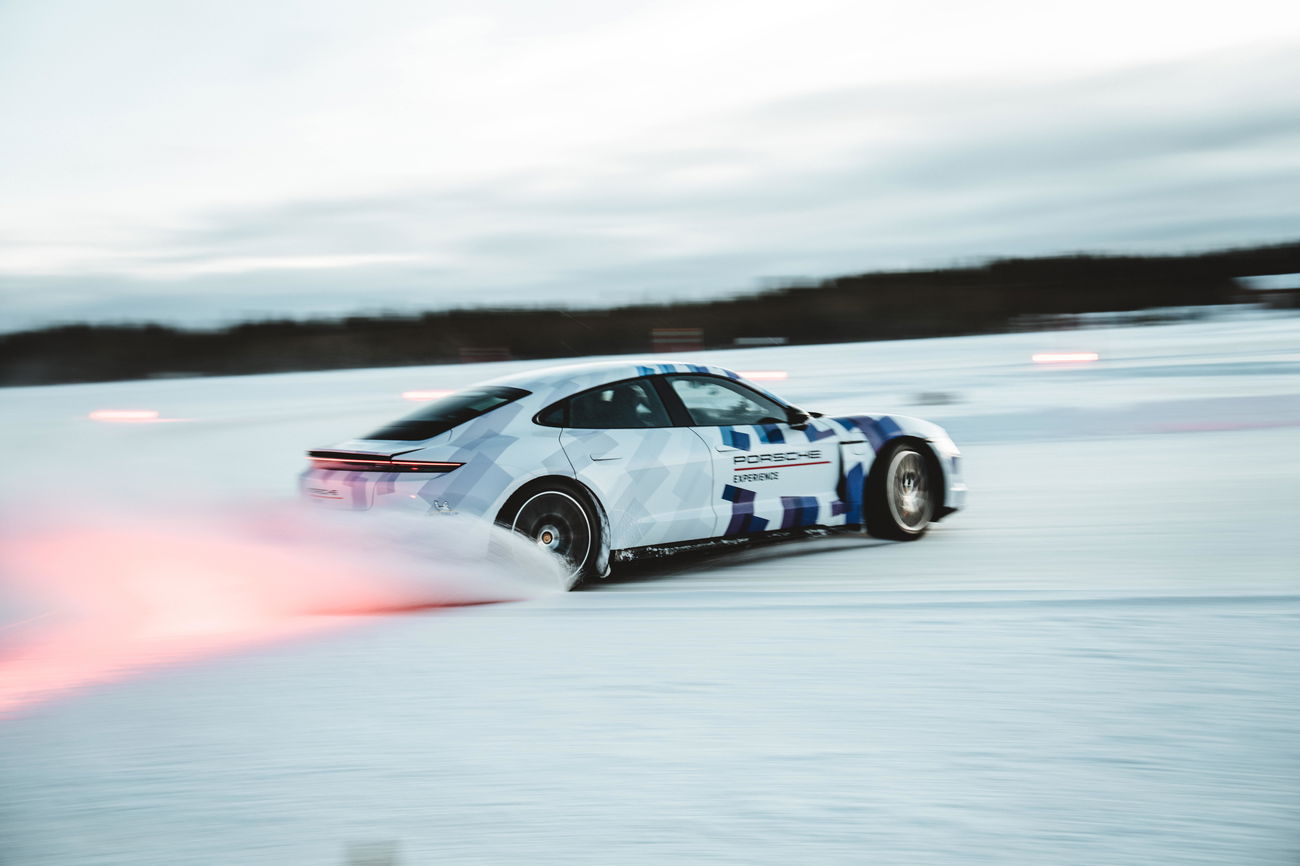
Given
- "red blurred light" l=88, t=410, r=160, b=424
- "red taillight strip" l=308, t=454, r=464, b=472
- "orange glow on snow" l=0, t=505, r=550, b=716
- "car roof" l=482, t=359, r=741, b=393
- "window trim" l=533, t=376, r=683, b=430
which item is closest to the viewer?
"orange glow on snow" l=0, t=505, r=550, b=716

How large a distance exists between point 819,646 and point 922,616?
78cm

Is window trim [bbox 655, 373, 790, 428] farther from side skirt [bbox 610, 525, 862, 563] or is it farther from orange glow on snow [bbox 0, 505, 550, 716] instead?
orange glow on snow [bbox 0, 505, 550, 716]

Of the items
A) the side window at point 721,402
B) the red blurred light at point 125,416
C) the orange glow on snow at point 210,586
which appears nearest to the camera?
the orange glow on snow at point 210,586

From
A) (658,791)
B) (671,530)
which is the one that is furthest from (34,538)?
(658,791)

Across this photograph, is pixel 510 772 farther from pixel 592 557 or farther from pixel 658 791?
pixel 592 557

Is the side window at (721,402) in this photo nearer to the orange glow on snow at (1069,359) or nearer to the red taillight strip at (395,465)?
the red taillight strip at (395,465)

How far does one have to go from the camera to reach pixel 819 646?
5305 millimetres

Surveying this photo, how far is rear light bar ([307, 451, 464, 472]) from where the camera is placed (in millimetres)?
6406

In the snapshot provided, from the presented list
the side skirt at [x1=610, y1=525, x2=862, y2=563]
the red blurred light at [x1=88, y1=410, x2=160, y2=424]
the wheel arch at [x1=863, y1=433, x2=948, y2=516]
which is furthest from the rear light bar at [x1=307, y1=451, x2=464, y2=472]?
the red blurred light at [x1=88, y1=410, x2=160, y2=424]

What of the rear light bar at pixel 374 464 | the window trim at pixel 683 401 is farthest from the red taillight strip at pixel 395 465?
the window trim at pixel 683 401

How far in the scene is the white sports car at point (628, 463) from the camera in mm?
6488

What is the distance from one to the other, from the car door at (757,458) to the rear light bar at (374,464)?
1.62 m

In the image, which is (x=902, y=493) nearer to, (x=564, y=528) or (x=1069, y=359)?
(x=564, y=528)

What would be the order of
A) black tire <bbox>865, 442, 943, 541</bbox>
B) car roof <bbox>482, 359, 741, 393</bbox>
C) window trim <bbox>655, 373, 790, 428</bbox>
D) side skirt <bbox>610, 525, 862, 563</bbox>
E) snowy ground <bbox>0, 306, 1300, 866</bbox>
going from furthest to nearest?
1. black tire <bbox>865, 442, 943, 541</bbox>
2. window trim <bbox>655, 373, 790, 428</bbox>
3. car roof <bbox>482, 359, 741, 393</bbox>
4. side skirt <bbox>610, 525, 862, 563</bbox>
5. snowy ground <bbox>0, 306, 1300, 866</bbox>
